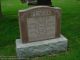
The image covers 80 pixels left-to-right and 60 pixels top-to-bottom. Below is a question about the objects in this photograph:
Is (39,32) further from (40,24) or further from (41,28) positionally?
(40,24)

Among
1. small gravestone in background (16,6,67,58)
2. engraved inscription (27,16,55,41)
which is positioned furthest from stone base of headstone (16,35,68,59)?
engraved inscription (27,16,55,41)

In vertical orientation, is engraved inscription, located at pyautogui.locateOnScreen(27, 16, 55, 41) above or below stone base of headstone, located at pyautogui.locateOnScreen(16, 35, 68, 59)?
above

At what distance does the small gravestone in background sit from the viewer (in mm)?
6773

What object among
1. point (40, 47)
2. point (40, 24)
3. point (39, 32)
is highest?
point (40, 24)

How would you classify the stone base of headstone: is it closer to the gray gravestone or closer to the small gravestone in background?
the small gravestone in background

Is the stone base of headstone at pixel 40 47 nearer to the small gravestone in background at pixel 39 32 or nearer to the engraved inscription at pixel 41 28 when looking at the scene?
the small gravestone in background at pixel 39 32

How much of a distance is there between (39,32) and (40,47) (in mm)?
491

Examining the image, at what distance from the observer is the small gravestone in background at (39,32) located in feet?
22.2

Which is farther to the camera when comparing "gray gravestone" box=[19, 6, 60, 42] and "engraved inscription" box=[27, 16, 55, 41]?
"engraved inscription" box=[27, 16, 55, 41]

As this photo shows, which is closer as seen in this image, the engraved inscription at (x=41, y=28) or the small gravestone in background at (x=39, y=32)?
the small gravestone in background at (x=39, y=32)

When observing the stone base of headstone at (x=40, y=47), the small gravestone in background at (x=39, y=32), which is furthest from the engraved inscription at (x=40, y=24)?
the stone base of headstone at (x=40, y=47)

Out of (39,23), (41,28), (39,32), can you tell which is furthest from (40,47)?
(39,23)

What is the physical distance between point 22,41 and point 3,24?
3.99 m

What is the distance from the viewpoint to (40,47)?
6855mm
